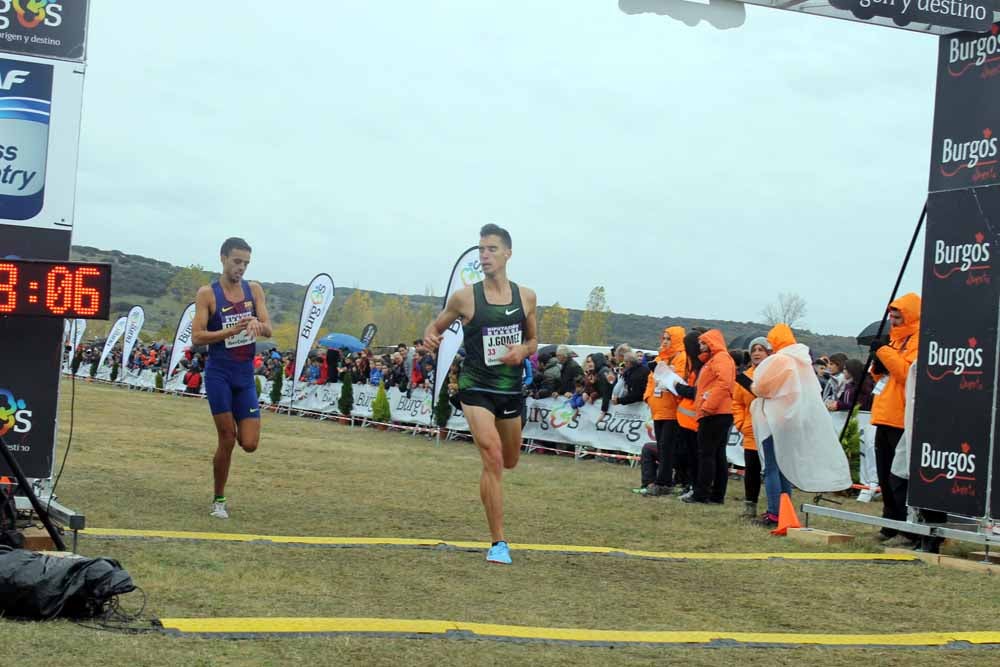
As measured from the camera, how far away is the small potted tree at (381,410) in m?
26.7

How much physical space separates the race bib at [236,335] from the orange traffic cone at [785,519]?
16.2 ft

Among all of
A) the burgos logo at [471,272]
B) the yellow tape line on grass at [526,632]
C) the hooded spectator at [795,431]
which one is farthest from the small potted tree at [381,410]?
the yellow tape line on grass at [526,632]

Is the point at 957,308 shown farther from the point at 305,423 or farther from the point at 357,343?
the point at 357,343

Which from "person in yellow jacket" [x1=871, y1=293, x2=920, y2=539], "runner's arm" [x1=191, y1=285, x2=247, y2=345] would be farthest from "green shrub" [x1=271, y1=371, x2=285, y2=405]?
"person in yellow jacket" [x1=871, y1=293, x2=920, y2=539]

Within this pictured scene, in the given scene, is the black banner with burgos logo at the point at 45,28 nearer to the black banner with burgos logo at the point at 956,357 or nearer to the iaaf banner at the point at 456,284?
the black banner with burgos logo at the point at 956,357

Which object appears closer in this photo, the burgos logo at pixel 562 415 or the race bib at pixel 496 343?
the race bib at pixel 496 343

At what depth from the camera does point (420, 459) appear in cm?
1766

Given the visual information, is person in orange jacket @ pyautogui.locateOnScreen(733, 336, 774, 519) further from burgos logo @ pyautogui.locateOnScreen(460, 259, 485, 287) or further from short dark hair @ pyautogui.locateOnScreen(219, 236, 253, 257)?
burgos logo @ pyautogui.locateOnScreen(460, 259, 485, 287)

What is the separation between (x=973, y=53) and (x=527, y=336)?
4.47 metres

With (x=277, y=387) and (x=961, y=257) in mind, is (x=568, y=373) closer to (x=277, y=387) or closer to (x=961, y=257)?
(x=961, y=257)

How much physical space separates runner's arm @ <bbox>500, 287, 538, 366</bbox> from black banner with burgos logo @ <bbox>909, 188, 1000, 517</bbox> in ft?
11.6

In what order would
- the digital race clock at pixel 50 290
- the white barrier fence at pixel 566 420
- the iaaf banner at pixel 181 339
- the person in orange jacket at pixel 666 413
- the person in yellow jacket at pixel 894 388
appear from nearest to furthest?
1. the digital race clock at pixel 50 290
2. the person in yellow jacket at pixel 894 388
3. the person in orange jacket at pixel 666 413
4. the white barrier fence at pixel 566 420
5. the iaaf banner at pixel 181 339

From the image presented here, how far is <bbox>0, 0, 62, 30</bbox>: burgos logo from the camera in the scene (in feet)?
25.1

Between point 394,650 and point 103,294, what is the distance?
311 centimetres
